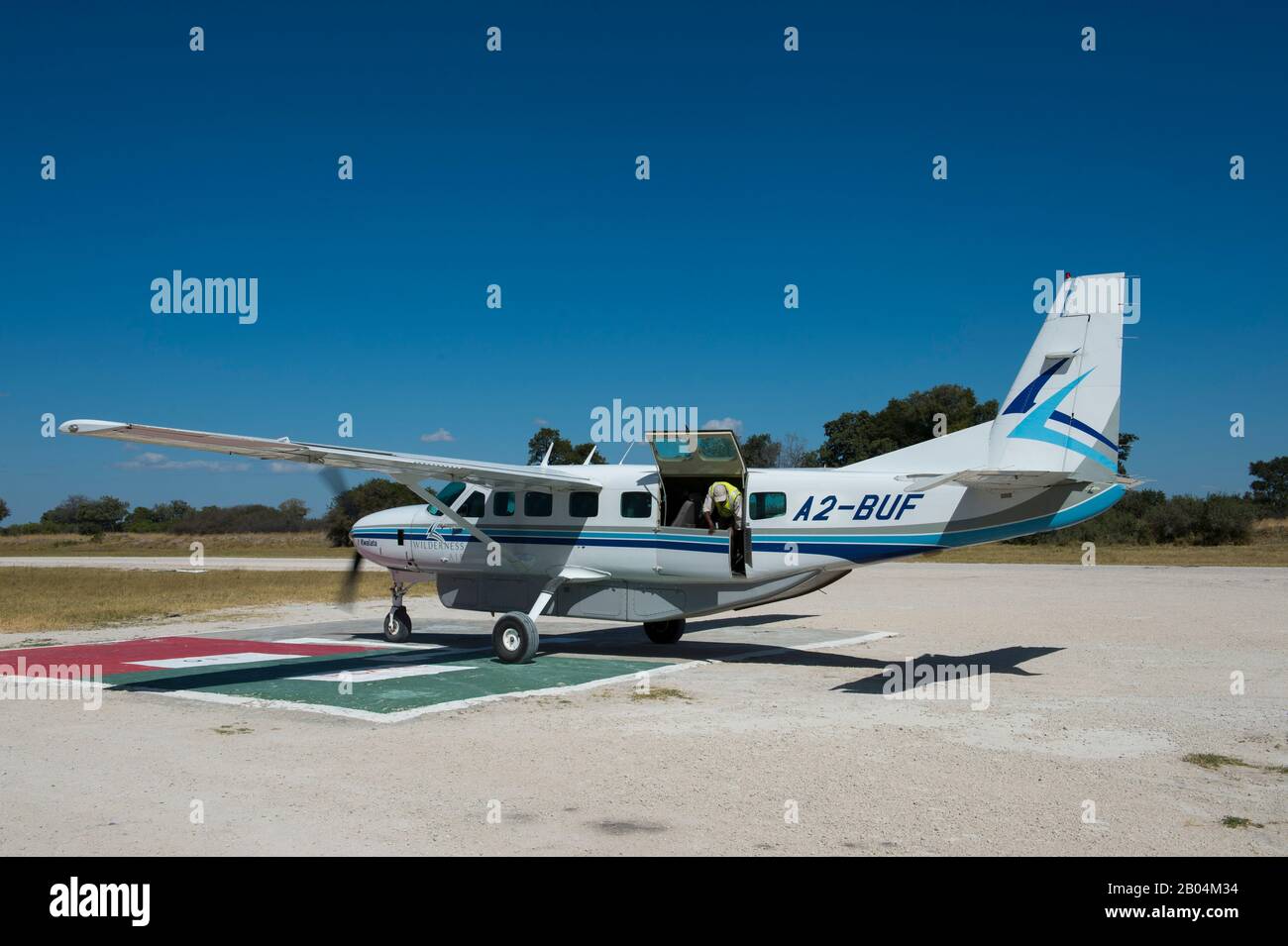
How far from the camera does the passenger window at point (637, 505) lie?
50.3 feet

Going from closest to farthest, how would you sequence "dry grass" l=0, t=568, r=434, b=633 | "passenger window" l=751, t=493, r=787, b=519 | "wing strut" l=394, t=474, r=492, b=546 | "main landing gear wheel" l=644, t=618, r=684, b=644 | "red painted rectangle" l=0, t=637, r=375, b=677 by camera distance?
1. "passenger window" l=751, t=493, r=787, b=519
2. "red painted rectangle" l=0, t=637, r=375, b=677
3. "wing strut" l=394, t=474, r=492, b=546
4. "main landing gear wheel" l=644, t=618, r=684, b=644
5. "dry grass" l=0, t=568, r=434, b=633

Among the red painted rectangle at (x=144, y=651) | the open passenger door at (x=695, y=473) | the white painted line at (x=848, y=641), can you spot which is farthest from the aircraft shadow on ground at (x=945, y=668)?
the red painted rectangle at (x=144, y=651)

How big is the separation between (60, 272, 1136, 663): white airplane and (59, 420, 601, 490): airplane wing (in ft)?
0.10

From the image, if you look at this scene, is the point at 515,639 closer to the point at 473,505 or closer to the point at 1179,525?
the point at 473,505

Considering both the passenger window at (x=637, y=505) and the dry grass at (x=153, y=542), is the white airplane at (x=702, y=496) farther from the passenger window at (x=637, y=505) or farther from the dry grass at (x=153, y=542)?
the dry grass at (x=153, y=542)

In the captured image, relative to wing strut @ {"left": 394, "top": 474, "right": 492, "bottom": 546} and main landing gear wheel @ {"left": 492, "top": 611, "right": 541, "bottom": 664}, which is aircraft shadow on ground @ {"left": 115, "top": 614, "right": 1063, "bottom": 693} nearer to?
main landing gear wheel @ {"left": 492, "top": 611, "right": 541, "bottom": 664}

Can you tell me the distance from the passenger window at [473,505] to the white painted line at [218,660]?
11.5 feet

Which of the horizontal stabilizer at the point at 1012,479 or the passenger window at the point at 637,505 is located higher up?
the horizontal stabilizer at the point at 1012,479

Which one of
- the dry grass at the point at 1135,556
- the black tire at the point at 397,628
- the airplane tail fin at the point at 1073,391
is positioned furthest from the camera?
the dry grass at the point at 1135,556

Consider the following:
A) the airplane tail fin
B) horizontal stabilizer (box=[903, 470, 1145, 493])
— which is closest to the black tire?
horizontal stabilizer (box=[903, 470, 1145, 493])

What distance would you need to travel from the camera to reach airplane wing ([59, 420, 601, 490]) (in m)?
11.3

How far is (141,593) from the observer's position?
2903 centimetres

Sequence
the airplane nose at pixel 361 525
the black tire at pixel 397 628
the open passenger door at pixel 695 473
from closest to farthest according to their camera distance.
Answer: the open passenger door at pixel 695 473, the black tire at pixel 397 628, the airplane nose at pixel 361 525
